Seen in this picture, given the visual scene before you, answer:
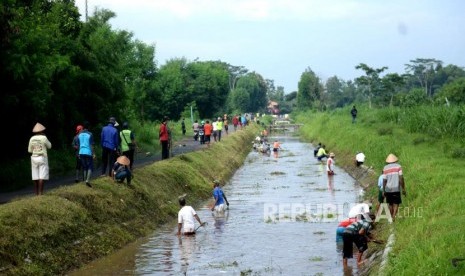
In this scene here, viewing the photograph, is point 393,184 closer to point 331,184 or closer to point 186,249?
point 186,249

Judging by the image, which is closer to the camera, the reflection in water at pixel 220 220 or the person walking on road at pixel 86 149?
the person walking on road at pixel 86 149

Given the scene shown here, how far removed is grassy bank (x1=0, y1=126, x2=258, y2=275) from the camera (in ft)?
43.1

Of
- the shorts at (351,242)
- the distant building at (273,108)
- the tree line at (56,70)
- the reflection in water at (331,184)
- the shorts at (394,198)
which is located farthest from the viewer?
the distant building at (273,108)

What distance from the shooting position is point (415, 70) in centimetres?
13550

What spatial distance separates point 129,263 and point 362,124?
37621 millimetres

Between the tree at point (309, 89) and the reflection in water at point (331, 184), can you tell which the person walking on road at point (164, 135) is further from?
the tree at point (309, 89)

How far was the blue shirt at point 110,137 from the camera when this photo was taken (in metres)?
19.5

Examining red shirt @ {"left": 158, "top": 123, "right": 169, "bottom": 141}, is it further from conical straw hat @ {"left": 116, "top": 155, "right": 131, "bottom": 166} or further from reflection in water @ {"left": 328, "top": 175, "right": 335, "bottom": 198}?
reflection in water @ {"left": 328, "top": 175, "right": 335, "bottom": 198}

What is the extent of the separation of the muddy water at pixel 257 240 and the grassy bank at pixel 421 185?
153cm

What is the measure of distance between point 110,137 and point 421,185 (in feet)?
31.1

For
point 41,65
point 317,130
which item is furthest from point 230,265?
point 317,130

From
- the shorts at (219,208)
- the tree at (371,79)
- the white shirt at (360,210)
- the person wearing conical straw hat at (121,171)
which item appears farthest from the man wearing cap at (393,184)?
the tree at (371,79)

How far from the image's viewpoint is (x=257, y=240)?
1844 centimetres

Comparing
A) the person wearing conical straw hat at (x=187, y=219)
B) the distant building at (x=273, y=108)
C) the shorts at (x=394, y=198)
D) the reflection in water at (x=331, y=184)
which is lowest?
the reflection in water at (x=331, y=184)
